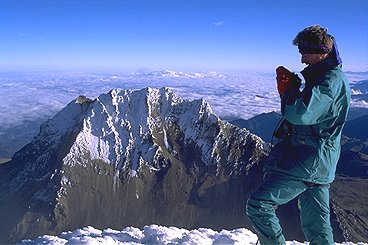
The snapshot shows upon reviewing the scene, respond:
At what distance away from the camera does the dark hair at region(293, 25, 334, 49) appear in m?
7.88

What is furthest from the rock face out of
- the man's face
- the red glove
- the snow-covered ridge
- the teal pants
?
the red glove

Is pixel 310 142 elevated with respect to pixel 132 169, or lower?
elevated

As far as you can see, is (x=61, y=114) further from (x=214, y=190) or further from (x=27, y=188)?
(x=214, y=190)

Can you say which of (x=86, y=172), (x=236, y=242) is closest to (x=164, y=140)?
(x=86, y=172)

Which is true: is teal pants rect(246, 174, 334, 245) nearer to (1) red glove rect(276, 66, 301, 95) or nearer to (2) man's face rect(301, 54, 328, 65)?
(1) red glove rect(276, 66, 301, 95)

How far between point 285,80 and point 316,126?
116cm

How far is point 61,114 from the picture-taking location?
16325 centimetres

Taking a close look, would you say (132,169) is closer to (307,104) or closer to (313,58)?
(313,58)

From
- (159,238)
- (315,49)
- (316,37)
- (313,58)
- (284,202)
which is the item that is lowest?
(159,238)

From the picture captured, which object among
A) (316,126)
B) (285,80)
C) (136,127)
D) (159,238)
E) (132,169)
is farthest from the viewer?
(136,127)

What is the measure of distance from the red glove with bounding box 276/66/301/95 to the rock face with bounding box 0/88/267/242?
5114 inches

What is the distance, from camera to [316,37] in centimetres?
790

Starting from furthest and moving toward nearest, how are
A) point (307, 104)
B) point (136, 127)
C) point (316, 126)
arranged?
1. point (136, 127)
2. point (316, 126)
3. point (307, 104)

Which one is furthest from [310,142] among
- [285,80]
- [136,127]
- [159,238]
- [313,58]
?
[136,127]
